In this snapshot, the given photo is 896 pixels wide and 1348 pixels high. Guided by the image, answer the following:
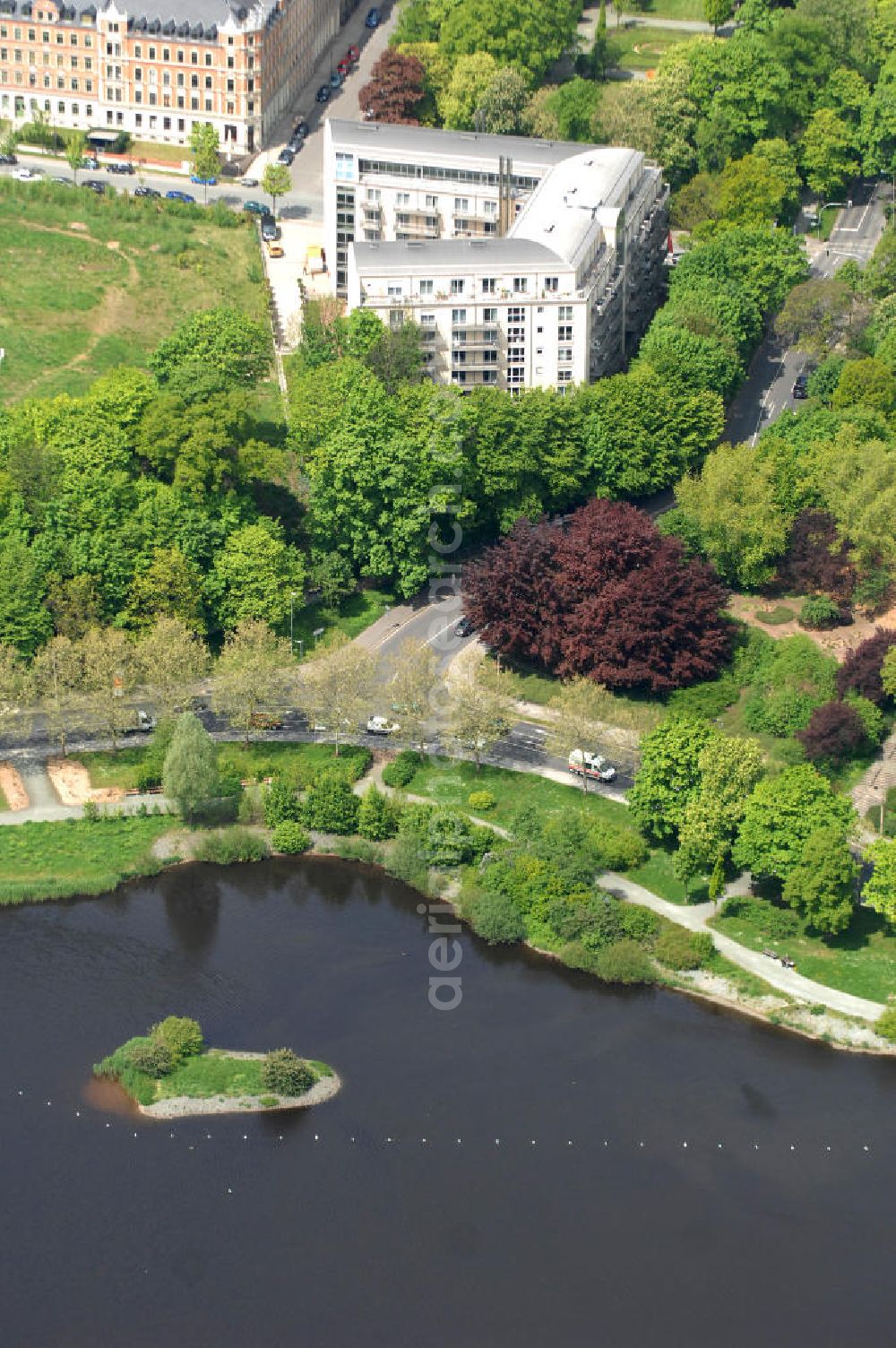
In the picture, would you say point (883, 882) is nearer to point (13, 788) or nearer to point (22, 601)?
point (13, 788)

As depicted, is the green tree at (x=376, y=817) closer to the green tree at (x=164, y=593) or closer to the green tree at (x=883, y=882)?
the green tree at (x=164, y=593)

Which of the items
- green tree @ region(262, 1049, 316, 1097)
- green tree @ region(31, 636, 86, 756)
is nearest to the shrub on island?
green tree @ region(31, 636, 86, 756)

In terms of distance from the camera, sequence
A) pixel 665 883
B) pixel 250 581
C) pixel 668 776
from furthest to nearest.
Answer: pixel 250 581, pixel 668 776, pixel 665 883

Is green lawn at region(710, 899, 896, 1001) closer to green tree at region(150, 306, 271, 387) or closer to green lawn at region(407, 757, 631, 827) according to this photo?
green lawn at region(407, 757, 631, 827)

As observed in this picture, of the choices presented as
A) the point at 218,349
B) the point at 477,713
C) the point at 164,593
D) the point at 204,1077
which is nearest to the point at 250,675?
the point at 164,593

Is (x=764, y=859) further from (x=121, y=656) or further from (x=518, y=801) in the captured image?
(x=121, y=656)

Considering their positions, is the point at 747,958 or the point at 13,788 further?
the point at 13,788
